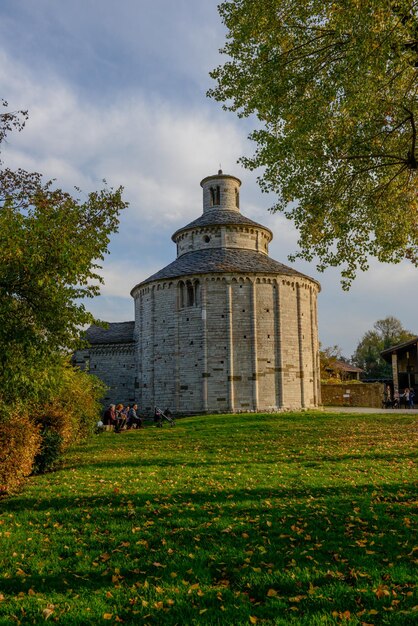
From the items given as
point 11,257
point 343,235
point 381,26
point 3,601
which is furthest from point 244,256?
point 3,601

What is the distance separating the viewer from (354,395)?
40.9m

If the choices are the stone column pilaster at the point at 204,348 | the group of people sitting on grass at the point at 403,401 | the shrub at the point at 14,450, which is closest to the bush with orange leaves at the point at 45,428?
the shrub at the point at 14,450

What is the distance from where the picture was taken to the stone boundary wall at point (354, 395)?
3975cm

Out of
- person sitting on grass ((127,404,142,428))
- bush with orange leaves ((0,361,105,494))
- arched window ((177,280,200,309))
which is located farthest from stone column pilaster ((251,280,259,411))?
bush with orange leaves ((0,361,105,494))

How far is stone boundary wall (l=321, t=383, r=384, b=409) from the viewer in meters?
39.8

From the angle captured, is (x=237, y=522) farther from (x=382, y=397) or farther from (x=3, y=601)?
(x=382, y=397)

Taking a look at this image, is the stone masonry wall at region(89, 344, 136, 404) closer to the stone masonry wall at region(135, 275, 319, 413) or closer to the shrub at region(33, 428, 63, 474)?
the stone masonry wall at region(135, 275, 319, 413)

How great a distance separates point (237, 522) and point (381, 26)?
32.4 ft

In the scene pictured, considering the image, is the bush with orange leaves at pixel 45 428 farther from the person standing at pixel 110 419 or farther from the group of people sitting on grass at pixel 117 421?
the person standing at pixel 110 419

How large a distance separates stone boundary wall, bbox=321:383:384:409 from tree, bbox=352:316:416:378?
39190 millimetres

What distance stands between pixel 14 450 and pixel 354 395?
114ft

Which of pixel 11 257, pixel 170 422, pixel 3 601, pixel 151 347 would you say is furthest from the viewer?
pixel 151 347

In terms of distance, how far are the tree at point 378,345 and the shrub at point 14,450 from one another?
7350cm

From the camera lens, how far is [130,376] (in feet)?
130
